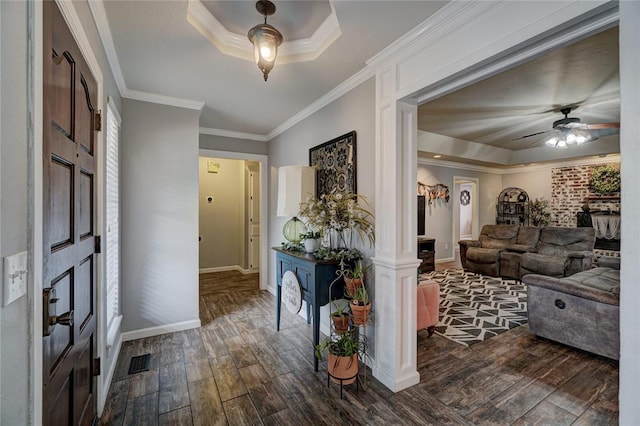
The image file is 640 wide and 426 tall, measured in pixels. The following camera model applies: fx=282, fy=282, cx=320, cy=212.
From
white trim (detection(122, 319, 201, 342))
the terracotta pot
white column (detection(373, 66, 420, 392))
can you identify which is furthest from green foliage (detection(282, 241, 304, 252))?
white trim (detection(122, 319, 201, 342))

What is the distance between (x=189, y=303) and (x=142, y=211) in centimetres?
116

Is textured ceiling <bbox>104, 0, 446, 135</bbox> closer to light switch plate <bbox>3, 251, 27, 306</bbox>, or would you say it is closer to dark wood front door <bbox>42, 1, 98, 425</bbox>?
dark wood front door <bbox>42, 1, 98, 425</bbox>

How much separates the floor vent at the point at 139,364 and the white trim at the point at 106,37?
2.54 meters

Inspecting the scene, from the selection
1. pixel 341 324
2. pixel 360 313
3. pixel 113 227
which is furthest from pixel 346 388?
pixel 113 227

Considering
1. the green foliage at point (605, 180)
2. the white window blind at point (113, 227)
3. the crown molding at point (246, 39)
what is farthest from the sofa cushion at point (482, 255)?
Answer: the white window blind at point (113, 227)

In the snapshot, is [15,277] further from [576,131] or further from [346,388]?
[576,131]

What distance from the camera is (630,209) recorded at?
103cm

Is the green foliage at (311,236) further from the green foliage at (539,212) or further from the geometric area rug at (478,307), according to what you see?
the green foliage at (539,212)

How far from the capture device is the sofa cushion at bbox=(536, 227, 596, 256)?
4.96 meters

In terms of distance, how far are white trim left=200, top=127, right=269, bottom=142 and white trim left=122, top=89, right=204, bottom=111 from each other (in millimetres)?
975

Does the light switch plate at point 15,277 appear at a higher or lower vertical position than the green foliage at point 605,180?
lower

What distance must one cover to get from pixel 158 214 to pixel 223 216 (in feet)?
10.3

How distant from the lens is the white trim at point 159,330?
2.95 meters

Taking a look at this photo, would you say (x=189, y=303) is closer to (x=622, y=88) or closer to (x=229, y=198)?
(x=229, y=198)
